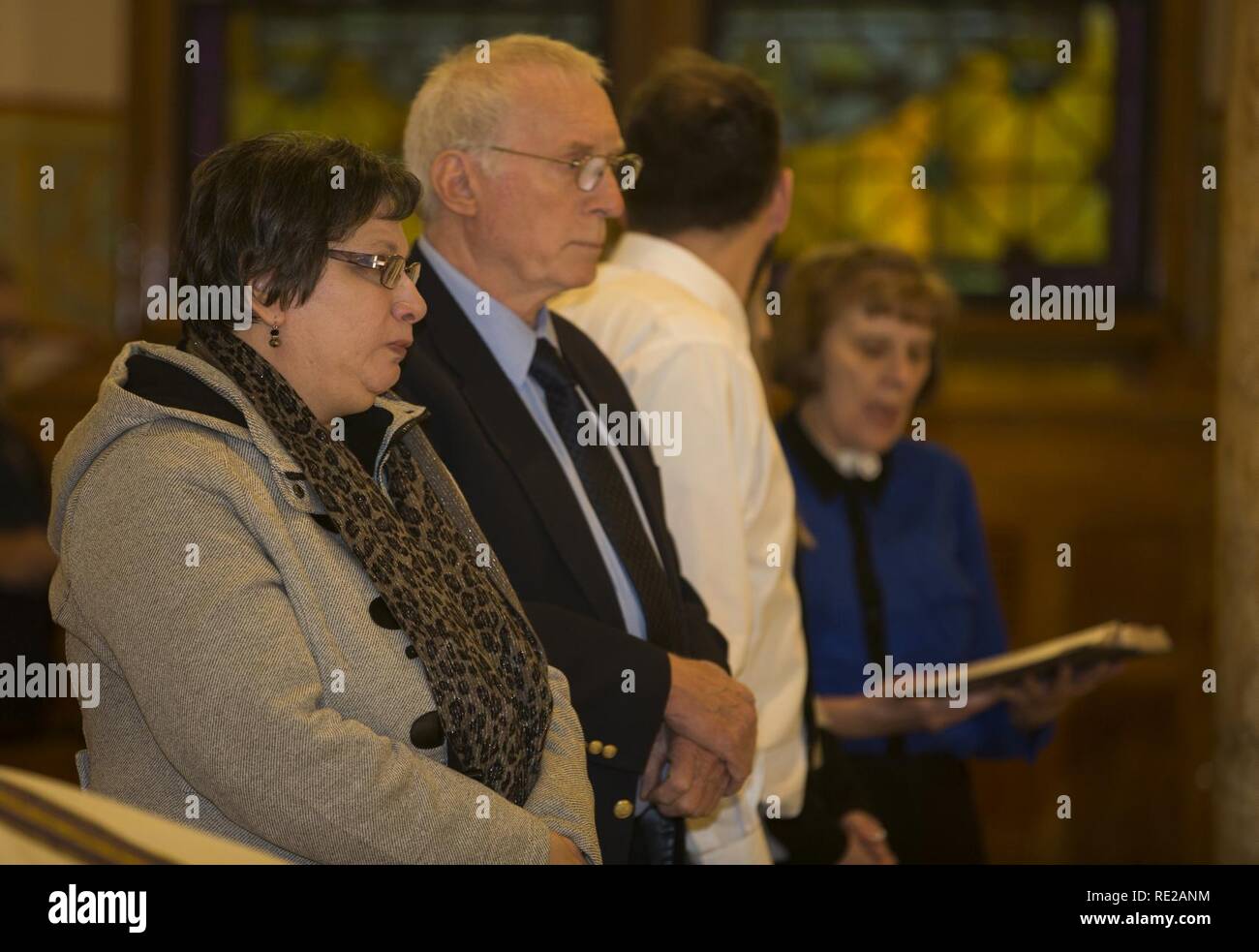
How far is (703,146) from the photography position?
9.51ft

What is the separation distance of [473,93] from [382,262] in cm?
67

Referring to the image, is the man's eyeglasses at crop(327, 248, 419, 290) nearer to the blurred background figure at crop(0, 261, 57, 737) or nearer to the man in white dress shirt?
the man in white dress shirt

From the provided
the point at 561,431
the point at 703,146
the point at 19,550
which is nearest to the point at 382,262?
the point at 561,431

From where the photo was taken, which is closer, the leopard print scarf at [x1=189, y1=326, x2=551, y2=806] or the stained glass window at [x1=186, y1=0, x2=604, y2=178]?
the leopard print scarf at [x1=189, y1=326, x2=551, y2=806]

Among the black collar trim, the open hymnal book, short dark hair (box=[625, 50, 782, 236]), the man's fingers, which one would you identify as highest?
short dark hair (box=[625, 50, 782, 236])

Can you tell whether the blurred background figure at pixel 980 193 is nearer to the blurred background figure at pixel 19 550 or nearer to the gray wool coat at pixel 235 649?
the blurred background figure at pixel 19 550

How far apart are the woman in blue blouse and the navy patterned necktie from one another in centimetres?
65

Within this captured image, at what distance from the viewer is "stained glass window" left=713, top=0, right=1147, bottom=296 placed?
6047mm

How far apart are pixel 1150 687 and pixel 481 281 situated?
3.78 metres

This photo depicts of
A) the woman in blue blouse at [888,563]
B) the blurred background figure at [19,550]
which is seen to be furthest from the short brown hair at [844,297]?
the blurred background figure at [19,550]

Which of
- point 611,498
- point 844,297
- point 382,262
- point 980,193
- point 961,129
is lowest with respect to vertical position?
point 611,498

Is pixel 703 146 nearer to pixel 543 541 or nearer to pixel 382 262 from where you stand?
pixel 543 541

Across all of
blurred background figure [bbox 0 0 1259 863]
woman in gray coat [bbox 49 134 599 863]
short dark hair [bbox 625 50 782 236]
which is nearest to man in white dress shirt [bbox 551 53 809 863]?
short dark hair [bbox 625 50 782 236]
